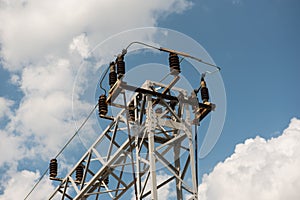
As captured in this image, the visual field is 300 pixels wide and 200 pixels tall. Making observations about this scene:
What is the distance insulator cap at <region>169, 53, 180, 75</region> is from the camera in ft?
50.5

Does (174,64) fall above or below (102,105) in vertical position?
above

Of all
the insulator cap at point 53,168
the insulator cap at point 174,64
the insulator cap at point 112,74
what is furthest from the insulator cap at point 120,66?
the insulator cap at point 53,168

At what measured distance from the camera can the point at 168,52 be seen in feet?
51.1

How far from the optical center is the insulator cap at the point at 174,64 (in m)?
15.4

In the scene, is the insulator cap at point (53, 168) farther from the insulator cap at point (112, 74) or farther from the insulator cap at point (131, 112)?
the insulator cap at point (112, 74)

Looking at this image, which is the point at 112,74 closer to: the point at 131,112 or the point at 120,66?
the point at 120,66

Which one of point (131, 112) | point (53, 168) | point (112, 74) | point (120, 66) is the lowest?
point (131, 112)

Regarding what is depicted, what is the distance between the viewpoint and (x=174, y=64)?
1543 cm

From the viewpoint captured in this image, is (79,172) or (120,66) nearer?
(120,66)

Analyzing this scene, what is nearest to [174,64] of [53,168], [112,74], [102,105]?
[112,74]

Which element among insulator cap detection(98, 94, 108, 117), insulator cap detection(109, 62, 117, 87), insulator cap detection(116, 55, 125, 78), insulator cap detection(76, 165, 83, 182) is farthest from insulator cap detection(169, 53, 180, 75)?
insulator cap detection(76, 165, 83, 182)

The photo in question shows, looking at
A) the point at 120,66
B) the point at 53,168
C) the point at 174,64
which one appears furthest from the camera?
the point at 53,168

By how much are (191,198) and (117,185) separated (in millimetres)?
4933

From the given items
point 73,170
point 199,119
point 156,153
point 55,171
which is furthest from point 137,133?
point 55,171
